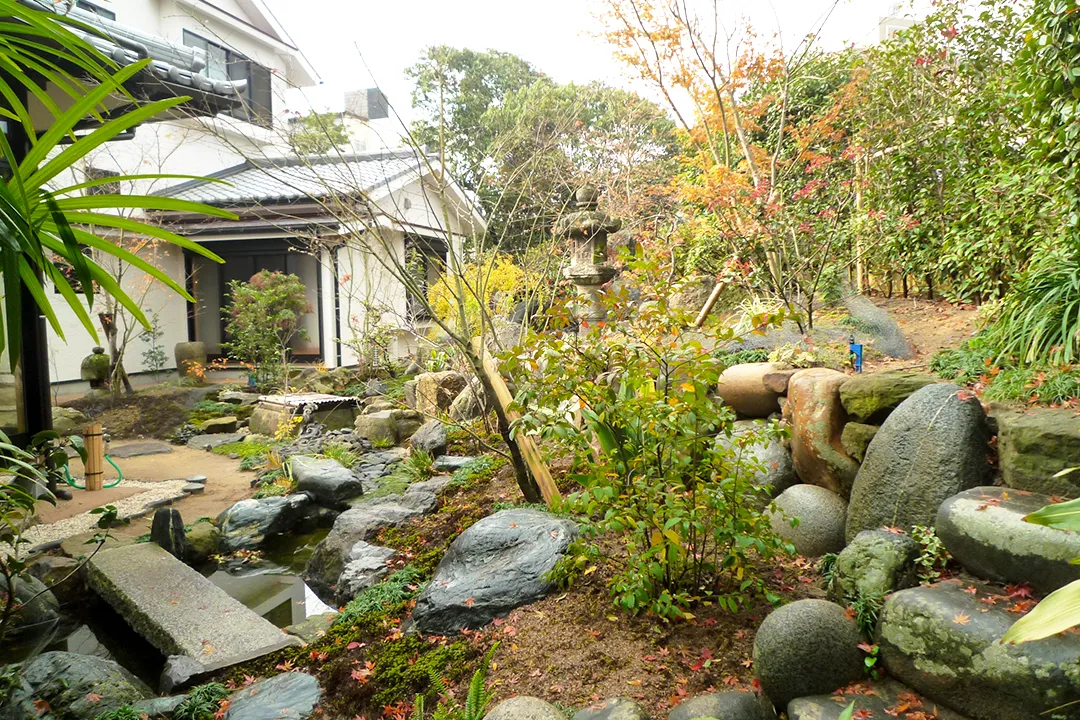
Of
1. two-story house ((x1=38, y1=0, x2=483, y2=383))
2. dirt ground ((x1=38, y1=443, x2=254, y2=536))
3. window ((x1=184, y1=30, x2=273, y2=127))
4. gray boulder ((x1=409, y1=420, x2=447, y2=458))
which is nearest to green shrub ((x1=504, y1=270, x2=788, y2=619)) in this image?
gray boulder ((x1=409, y1=420, x2=447, y2=458))

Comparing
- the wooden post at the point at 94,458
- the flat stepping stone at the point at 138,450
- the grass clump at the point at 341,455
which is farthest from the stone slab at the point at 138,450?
the grass clump at the point at 341,455

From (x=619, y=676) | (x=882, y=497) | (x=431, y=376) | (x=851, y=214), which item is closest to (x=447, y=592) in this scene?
(x=619, y=676)

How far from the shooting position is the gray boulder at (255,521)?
5816 millimetres

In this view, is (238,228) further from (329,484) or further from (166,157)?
(329,484)

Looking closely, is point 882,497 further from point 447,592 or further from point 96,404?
point 96,404

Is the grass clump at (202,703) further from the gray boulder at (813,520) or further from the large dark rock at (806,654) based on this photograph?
the gray boulder at (813,520)

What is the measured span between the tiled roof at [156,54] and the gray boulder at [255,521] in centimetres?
353

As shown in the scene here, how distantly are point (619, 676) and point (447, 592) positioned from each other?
1212 mm

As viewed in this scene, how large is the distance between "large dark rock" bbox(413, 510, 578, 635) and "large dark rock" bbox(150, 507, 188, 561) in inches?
97.6

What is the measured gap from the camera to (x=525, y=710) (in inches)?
108

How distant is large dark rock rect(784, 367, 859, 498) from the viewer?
403cm

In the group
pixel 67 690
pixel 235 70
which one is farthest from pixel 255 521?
pixel 235 70

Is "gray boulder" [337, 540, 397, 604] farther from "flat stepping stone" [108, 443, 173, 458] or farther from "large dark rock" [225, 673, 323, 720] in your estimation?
"flat stepping stone" [108, 443, 173, 458]

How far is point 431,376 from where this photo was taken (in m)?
8.93
